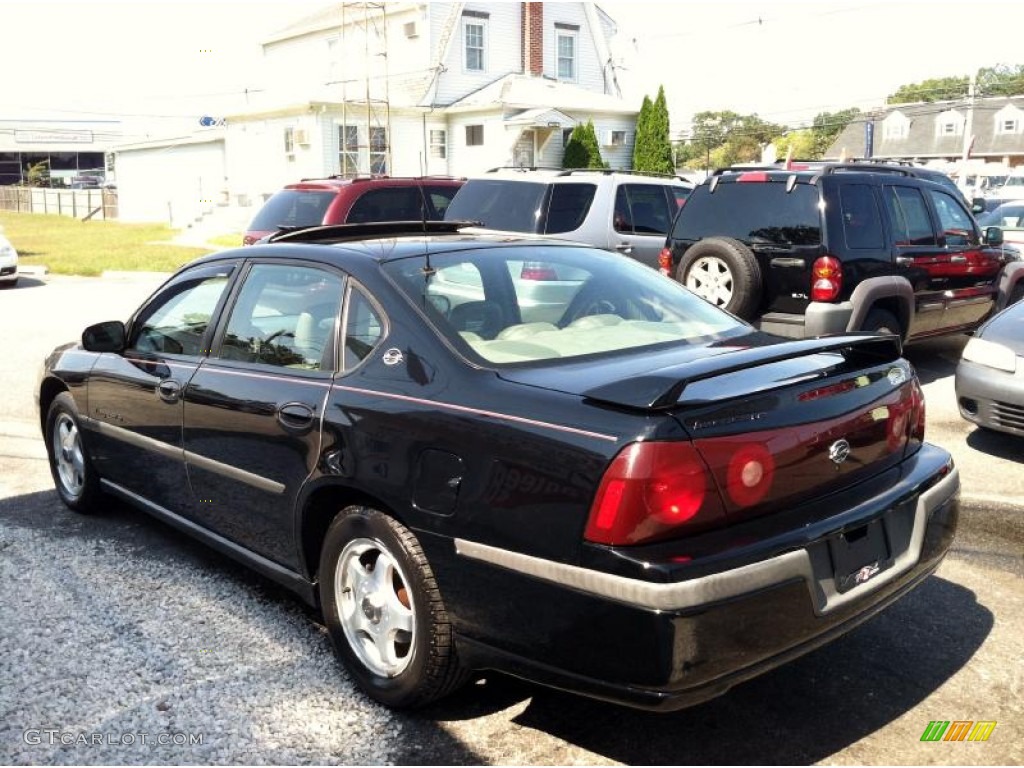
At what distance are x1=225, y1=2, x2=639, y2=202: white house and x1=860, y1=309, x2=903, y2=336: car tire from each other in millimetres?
22419

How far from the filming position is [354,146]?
30766 mm

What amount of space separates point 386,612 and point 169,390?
5.52 feet

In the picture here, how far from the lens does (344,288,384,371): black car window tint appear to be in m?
3.51

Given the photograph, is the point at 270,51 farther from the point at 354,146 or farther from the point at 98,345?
the point at 98,345

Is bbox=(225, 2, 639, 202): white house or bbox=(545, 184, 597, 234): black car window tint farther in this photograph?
bbox=(225, 2, 639, 202): white house

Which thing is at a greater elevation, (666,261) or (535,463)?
(666,261)

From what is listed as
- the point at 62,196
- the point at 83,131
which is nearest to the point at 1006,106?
the point at 62,196

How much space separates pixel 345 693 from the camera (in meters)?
3.49

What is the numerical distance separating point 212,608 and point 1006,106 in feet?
259

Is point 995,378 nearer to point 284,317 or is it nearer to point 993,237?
point 993,237

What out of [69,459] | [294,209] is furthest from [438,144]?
[69,459]

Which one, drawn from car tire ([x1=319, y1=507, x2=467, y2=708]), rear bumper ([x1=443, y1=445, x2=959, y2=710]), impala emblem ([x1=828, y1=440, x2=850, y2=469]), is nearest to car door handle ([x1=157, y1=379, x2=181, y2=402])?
car tire ([x1=319, y1=507, x2=467, y2=708])

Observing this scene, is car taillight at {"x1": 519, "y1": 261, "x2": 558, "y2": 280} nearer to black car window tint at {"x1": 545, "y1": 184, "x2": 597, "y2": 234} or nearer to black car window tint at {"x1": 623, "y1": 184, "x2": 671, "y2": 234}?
black car window tint at {"x1": 545, "y1": 184, "x2": 597, "y2": 234}

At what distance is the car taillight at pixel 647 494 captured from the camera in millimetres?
2658
